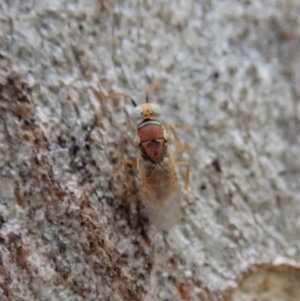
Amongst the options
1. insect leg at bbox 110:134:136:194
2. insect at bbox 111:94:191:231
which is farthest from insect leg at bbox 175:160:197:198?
insect leg at bbox 110:134:136:194

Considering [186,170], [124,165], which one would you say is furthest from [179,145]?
[124,165]

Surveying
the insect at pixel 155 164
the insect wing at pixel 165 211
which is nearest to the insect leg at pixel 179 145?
the insect at pixel 155 164

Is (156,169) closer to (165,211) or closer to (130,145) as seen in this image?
(130,145)

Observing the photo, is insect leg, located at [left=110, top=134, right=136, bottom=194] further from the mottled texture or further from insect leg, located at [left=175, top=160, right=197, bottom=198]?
insect leg, located at [left=175, top=160, right=197, bottom=198]

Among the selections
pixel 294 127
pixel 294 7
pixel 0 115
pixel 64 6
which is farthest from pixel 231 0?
pixel 0 115

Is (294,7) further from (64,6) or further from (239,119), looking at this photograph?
(64,6)

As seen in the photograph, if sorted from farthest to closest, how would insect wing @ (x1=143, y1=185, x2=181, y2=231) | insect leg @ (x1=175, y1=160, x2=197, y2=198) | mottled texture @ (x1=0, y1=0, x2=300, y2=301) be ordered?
insect leg @ (x1=175, y1=160, x2=197, y2=198), insect wing @ (x1=143, y1=185, x2=181, y2=231), mottled texture @ (x1=0, y1=0, x2=300, y2=301)

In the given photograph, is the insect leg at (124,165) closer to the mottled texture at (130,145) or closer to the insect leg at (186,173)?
the mottled texture at (130,145)
